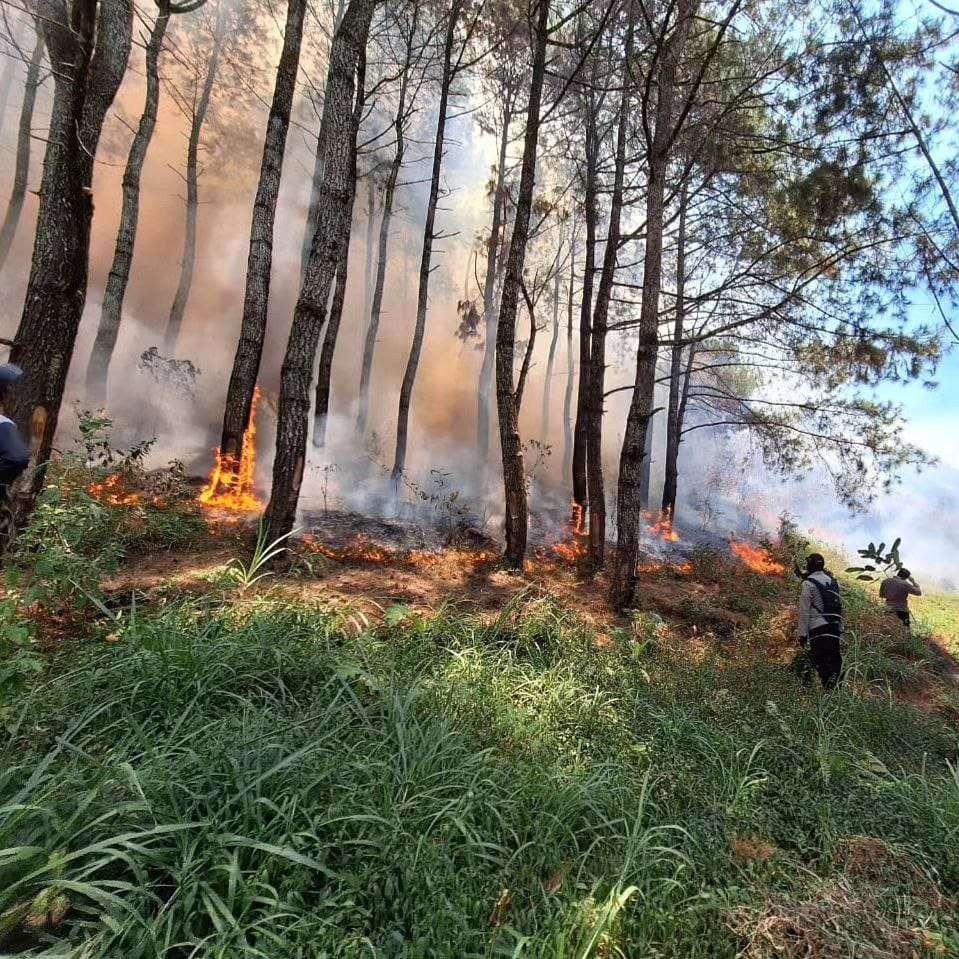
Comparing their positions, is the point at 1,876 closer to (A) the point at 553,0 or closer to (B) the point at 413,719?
(B) the point at 413,719

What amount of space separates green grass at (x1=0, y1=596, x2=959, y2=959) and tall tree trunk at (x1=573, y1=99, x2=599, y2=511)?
738cm

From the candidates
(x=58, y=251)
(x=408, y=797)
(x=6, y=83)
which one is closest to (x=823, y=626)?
Answer: (x=408, y=797)

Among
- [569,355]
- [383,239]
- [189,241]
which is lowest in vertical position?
[189,241]

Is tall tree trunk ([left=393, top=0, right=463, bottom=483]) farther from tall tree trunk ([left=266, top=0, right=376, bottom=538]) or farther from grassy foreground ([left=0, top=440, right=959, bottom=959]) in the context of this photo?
grassy foreground ([left=0, top=440, right=959, bottom=959])

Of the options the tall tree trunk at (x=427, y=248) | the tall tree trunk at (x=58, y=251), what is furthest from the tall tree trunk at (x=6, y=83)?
the tall tree trunk at (x=58, y=251)

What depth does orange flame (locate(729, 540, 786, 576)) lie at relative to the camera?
37.5ft

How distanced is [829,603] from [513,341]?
5213 millimetres

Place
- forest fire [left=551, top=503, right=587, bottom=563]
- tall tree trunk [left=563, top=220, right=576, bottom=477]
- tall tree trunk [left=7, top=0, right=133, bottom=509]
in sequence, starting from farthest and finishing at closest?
tall tree trunk [left=563, top=220, right=576, bottom=477] → forest fire [left=551, top=503, right=587, bottom=563] → tall tree trunk [left=7, top=0, right=133, bottom=509]

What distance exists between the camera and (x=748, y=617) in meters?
7.64

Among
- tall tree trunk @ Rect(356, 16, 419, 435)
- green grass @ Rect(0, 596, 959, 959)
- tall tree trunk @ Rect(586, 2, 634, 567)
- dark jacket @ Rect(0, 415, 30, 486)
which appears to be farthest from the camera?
tall tree trunk @ Rect(356, 16, 419, 435)

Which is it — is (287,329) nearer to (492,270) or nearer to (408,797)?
(492,270)

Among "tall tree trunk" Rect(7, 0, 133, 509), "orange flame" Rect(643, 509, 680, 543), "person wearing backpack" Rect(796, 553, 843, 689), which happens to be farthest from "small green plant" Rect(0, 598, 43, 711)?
"orange flame" Rect(643, 509, 680, 543)

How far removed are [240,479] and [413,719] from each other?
6498 mm

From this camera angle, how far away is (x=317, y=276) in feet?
17.7
